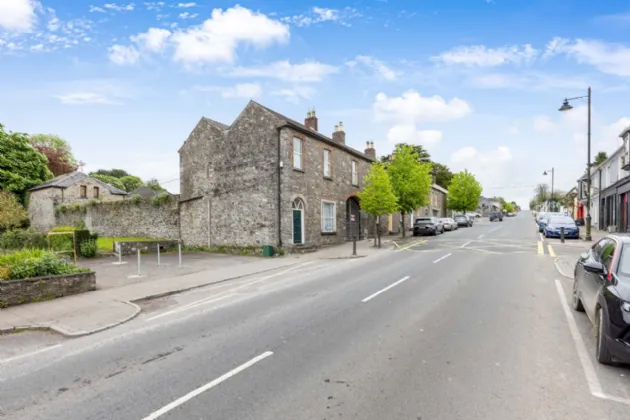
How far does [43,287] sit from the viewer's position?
9656mm

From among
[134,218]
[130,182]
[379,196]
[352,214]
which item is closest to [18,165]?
[134,218]

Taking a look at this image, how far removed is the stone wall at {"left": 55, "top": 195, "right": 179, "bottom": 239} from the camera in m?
26.5

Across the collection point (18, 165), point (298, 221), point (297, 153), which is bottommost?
point (298, 221)

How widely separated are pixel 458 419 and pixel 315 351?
237 cm

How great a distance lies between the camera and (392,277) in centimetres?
1173

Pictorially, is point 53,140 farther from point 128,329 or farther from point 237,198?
point 128,329

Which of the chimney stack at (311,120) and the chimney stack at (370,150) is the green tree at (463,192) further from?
the chimney stack at (311,120)

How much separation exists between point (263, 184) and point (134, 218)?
14.0 metres

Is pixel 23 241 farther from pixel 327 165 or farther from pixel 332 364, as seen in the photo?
pixel 332 364

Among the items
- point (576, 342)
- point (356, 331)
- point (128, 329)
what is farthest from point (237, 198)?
point (576, 342)

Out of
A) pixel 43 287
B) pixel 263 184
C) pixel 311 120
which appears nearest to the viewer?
pixel 43 287

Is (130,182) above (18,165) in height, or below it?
above

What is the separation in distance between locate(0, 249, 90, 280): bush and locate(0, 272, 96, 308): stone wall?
289 mm

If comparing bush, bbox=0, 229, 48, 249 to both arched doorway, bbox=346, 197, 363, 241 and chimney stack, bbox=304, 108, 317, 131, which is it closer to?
chimney stack, bbox=304, 108, 317, 131
